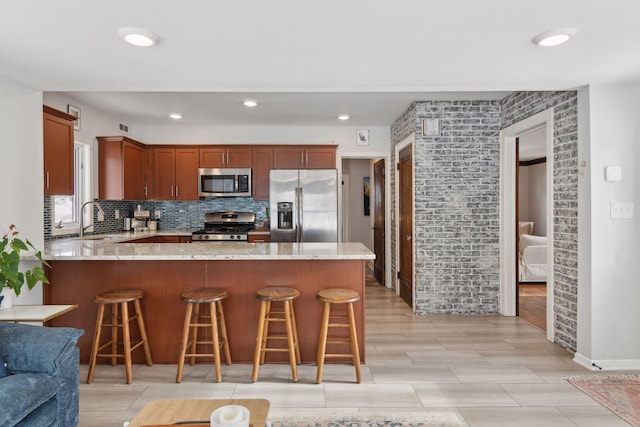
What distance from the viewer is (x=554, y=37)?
2232mm

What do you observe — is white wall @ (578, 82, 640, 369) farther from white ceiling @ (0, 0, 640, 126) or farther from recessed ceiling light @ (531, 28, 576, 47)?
recessed ceiling light @ (531, 28, 576, 47)

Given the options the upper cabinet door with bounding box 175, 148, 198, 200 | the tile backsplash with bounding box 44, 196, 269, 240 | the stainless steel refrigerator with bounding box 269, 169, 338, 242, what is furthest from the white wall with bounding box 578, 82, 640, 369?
the upper cabinet door with bounding box 175, 148, 198, 200

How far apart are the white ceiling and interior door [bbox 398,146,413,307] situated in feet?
6.25

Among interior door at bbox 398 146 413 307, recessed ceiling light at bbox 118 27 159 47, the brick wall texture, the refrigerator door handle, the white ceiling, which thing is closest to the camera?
the white ceiling

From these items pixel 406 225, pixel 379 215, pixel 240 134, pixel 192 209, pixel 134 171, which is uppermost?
pixel 240 134

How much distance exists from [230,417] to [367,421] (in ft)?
3.96

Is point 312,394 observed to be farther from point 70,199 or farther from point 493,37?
point 70,199

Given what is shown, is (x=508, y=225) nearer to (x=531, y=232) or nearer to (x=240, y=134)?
(x=240, y=134)

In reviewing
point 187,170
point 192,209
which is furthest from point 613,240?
point 192,209

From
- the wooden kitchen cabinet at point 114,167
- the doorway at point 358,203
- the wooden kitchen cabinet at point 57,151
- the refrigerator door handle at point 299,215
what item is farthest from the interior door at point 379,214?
the wooden kitchen cabinet at point 57,151

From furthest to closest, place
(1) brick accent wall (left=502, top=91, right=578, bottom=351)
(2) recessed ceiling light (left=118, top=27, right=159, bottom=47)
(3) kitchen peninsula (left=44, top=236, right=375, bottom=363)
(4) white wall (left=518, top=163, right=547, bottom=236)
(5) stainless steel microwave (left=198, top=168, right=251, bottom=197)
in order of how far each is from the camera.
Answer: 1. (4) white wall (left=518, top=163, right=547, bottom=236)
2. (5) stainless steel microwave (left=198, top=168, right=251, bottom=197)
3. (1) brick accent wall (left=502, top=91, right=578, bottom=351)
4. (3) kitchen peninsula (left=44, top=236, right=375, bottom=363)
5. (2) recessed ceiling light (left=118, top=27, right=159, bottom=47)

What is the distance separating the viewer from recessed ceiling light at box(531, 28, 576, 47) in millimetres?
2166

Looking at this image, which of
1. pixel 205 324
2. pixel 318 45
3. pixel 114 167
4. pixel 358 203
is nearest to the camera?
pixel 318 45

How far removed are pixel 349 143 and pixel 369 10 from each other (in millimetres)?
4135
